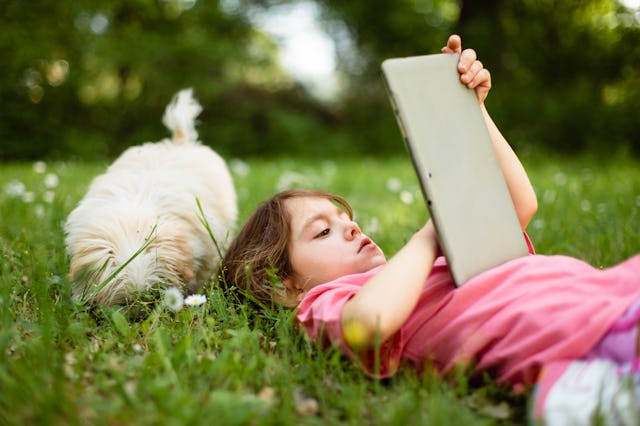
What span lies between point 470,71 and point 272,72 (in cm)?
1433

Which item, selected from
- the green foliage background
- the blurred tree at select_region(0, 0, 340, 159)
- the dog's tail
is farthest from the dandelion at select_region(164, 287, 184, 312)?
the blurred tree at select_region(0, 0, 340, 159)

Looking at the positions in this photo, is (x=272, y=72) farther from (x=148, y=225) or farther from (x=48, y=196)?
(x=148, y=225)

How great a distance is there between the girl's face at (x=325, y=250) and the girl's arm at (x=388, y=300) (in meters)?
0.38

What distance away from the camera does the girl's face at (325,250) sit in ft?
6.79

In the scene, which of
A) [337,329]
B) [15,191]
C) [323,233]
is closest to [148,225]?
[323,233]

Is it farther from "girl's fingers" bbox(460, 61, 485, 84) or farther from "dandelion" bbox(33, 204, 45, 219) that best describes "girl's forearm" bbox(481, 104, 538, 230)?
"dandelion" bbox(33, 204, 45, 219)

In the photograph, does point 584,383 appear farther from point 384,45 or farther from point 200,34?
point 384,45

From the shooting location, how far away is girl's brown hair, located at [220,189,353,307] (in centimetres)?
214

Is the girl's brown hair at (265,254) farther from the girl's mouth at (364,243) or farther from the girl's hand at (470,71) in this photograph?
the girl's hand at (470,71)

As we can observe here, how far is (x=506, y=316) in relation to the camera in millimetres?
1622

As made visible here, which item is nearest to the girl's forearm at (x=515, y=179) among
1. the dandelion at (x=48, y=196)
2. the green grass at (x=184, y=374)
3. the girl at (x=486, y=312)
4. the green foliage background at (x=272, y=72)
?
the girl at (x=486, y=312)

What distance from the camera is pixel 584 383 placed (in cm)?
145

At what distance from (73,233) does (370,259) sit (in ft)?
4.14

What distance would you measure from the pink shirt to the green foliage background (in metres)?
10.5
